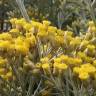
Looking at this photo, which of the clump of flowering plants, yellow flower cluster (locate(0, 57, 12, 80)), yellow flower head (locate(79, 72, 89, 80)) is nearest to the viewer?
yellow flower head (locate(79, 72, 89, 80))

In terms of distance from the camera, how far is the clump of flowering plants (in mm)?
2076

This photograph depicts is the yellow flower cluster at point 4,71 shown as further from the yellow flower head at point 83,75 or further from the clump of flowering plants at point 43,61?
the yellow flower head at point 83,75

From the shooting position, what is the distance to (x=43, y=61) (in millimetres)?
2115

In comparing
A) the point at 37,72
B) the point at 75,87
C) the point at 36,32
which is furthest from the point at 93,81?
the point at 36,32

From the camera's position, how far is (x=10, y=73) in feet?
7.38

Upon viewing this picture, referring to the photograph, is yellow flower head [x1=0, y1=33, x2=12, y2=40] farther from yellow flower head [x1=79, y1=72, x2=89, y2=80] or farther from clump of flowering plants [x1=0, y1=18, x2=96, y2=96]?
yellow flower head [x1=79, y1=72, x2=89, y2=80]

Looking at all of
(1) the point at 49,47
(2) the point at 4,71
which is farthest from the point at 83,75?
(2) the point at 4,71

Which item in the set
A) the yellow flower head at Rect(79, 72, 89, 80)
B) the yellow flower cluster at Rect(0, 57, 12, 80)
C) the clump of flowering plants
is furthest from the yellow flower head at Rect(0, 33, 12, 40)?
the yellow flower head at Rect(79, 72, 89, 80)

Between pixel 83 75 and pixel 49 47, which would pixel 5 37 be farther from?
pixel 83 75

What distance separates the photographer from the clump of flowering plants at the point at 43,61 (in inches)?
81.7

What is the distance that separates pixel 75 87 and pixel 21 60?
0.36 meters

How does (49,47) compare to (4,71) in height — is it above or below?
above

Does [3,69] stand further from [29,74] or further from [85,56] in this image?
[85,56]

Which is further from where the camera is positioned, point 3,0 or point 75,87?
point 3,0
